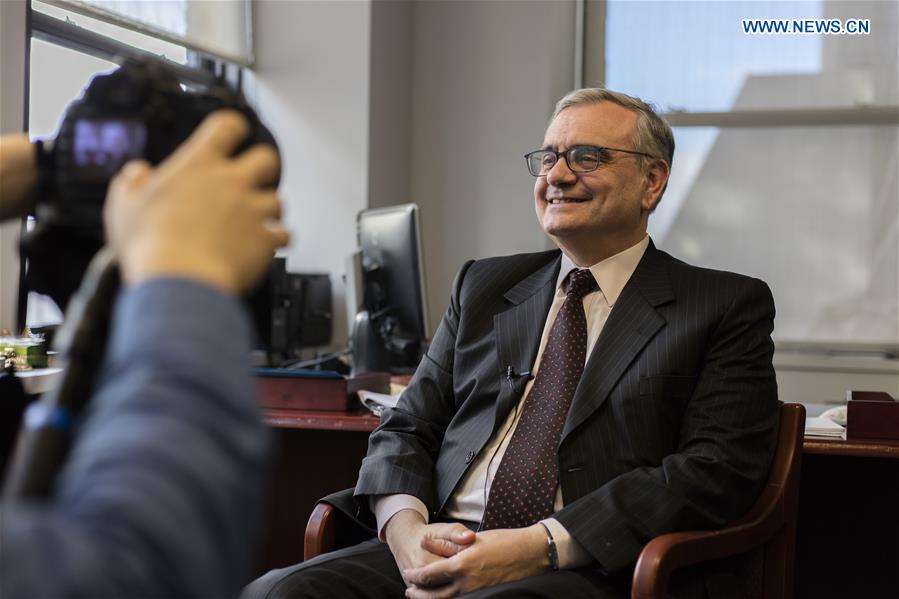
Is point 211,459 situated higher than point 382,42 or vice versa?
point 382,42

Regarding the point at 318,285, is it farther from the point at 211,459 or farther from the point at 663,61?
the point at 211,459

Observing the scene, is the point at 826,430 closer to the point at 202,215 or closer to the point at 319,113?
the point at 202,215

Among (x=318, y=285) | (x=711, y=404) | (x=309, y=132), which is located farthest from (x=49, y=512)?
(x=309, y=132)

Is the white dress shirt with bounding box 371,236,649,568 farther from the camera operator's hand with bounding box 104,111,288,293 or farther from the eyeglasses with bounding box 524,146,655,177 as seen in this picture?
the camera operator's hand with bounding box 104,111,288,293

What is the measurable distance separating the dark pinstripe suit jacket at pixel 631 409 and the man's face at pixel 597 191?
3.7 inches

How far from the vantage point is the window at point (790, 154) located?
4945 mm

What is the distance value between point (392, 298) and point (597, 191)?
46.1 inches

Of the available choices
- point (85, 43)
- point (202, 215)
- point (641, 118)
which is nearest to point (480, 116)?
point (85, 43)

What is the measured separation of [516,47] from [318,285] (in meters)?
1.58

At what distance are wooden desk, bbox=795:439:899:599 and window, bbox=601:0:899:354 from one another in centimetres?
269

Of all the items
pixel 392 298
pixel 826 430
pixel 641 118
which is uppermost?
pixel 641 118

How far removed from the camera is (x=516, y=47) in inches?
→ 201

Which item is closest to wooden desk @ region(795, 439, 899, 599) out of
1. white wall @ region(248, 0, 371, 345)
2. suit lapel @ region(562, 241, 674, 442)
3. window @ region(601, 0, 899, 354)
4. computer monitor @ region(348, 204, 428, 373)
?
suit lapel @ region(562, 241, 674, 442)

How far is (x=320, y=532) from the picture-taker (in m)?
1.90
